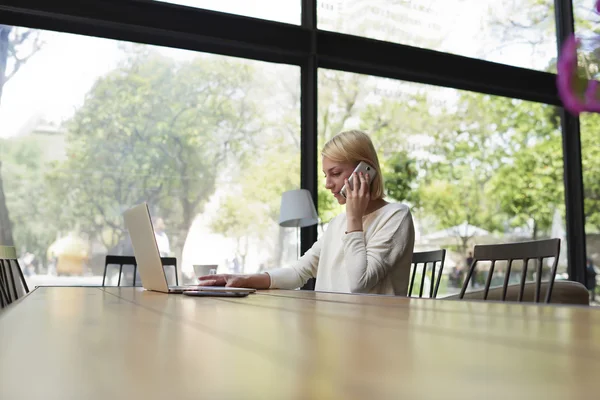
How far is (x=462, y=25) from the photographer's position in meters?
5.92

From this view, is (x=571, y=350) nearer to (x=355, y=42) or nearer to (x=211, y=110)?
(x=211, y=110)

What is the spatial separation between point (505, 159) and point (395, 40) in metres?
1.61

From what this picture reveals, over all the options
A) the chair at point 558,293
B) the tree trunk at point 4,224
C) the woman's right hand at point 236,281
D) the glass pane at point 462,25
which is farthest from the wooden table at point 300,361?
the glass pane at point 462,25

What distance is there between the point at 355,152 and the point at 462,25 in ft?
13.0

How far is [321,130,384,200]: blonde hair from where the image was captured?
2502mm

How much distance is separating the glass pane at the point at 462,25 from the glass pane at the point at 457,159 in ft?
1.35

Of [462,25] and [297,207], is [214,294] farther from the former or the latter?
[462,25]

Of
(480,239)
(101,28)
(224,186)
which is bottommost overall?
(480,239)

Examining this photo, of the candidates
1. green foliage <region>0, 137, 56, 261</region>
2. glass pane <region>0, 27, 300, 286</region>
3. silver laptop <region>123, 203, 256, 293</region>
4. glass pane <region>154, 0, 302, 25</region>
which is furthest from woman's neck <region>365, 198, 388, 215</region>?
glass pane <region>154, 0, 302, 25</region>

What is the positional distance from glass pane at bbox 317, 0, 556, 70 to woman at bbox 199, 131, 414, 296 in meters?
3.03

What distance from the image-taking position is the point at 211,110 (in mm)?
4875

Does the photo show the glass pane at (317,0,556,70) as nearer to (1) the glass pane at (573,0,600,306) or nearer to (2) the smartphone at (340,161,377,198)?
(1) the glass pane at (573,0,600,306)

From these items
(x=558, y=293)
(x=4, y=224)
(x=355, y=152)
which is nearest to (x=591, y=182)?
(x=558, y=293)

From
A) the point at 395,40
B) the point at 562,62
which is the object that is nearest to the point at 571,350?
the point at 562,62
